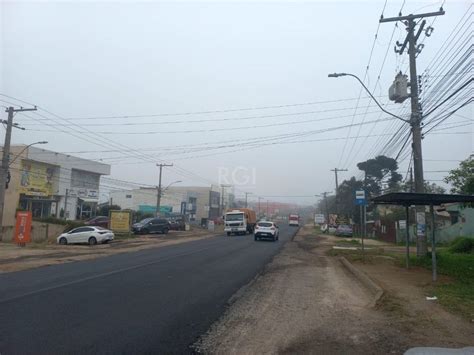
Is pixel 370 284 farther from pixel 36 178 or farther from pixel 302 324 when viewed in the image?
pixel 36 178

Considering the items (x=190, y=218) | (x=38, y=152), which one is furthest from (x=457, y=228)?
(x=190, y=218)

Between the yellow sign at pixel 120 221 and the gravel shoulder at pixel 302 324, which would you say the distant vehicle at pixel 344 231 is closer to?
the yellow sign at pixel 120 221

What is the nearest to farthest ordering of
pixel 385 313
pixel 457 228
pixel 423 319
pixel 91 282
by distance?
pixel 423 319, pixel 385 313, pixel 91 282, pixel 457 228

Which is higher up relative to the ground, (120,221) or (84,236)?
(120,221)

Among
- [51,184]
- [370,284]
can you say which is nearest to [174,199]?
[51,184]

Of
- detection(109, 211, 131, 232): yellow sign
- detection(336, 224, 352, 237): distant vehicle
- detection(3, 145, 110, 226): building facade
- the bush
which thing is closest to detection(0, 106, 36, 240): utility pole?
detection(3, 145, 110, 226): building facade

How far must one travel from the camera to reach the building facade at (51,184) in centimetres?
4903

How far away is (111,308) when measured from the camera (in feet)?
30.9

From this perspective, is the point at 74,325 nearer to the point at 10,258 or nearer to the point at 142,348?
the point at 142,348

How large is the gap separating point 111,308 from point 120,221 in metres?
37.6

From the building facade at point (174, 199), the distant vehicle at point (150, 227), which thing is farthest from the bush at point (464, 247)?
the building facade at point (174, 199)

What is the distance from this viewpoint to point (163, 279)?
14.0 meters

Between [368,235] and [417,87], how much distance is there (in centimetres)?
3907

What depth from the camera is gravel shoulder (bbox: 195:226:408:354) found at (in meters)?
6.82
